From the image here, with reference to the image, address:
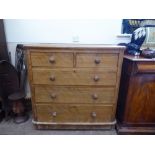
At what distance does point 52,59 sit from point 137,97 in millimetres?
950

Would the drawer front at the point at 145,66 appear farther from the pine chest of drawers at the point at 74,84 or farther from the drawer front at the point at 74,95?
the drawer front at the point at 74,95

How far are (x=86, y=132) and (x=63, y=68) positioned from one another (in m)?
0.81

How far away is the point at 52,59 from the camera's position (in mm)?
1416

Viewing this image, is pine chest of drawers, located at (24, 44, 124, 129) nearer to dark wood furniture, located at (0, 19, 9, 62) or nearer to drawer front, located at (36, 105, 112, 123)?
drawer front, located at (36, 105, 112, 123)

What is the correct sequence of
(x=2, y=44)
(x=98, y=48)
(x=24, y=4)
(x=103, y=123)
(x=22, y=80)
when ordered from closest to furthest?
1. (x=24, y=4)
2. (x=98, y=48)
3. (x=103, y=123)
4. (x=2, y=44)
5. (x=22, y=80)

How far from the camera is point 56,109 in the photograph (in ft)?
5.40

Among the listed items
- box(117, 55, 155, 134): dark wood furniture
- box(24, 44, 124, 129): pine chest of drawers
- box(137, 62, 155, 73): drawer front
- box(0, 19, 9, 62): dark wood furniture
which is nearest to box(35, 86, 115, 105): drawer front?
box(24, 44, 124, 129): pine chest of drawers

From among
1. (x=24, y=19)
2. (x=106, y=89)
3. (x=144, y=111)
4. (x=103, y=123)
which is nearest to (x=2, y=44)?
(x=24, y=19)

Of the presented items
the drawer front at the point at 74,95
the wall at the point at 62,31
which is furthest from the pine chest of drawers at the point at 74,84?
the wall at the point at 62,31

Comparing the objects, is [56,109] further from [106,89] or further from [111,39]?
[111,39]

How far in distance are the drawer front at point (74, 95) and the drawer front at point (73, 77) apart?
2.7 inches

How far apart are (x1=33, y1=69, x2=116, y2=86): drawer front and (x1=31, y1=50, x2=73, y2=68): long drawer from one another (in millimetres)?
61

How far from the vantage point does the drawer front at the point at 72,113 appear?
1636 millimetres

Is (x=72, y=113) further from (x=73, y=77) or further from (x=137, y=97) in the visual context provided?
(x=137, y=97)
